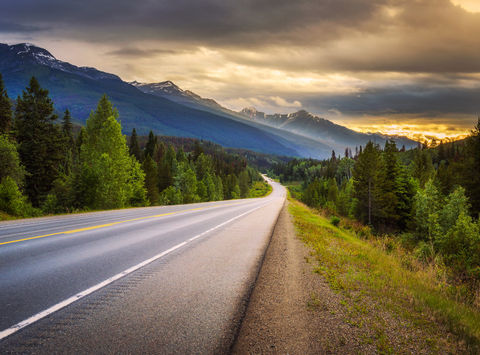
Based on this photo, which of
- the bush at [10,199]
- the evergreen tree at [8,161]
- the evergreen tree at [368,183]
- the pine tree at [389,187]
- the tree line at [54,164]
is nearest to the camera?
the bush at [10,199]

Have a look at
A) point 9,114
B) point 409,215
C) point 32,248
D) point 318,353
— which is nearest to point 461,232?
point 409,215

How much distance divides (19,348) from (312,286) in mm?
4828

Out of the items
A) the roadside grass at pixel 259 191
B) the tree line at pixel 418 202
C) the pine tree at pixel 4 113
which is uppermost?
the pine tree at pixel 4 113

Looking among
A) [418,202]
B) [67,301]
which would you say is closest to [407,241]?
[418,202]

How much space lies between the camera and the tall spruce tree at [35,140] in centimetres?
3231

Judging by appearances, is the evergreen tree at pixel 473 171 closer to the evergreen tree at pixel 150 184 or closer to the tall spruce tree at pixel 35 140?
the evergreen tree at pixel 150 184

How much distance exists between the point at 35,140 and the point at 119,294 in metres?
36.3

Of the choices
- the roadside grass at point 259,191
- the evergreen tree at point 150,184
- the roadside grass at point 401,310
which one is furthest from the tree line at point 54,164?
the roadside grass at point 259,191

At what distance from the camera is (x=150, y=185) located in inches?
1848

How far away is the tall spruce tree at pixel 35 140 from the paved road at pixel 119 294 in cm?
2865

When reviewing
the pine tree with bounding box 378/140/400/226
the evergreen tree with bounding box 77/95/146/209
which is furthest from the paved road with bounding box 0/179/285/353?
the pine tree with bounding box 378/140/400/226

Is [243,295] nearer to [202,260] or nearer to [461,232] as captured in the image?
[202,260]

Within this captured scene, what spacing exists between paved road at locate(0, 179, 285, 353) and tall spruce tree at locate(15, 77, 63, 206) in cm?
2865

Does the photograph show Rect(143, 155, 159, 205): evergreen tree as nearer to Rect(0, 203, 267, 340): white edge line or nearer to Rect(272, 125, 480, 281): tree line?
Rect(272, 125, 480, 281): tree line
